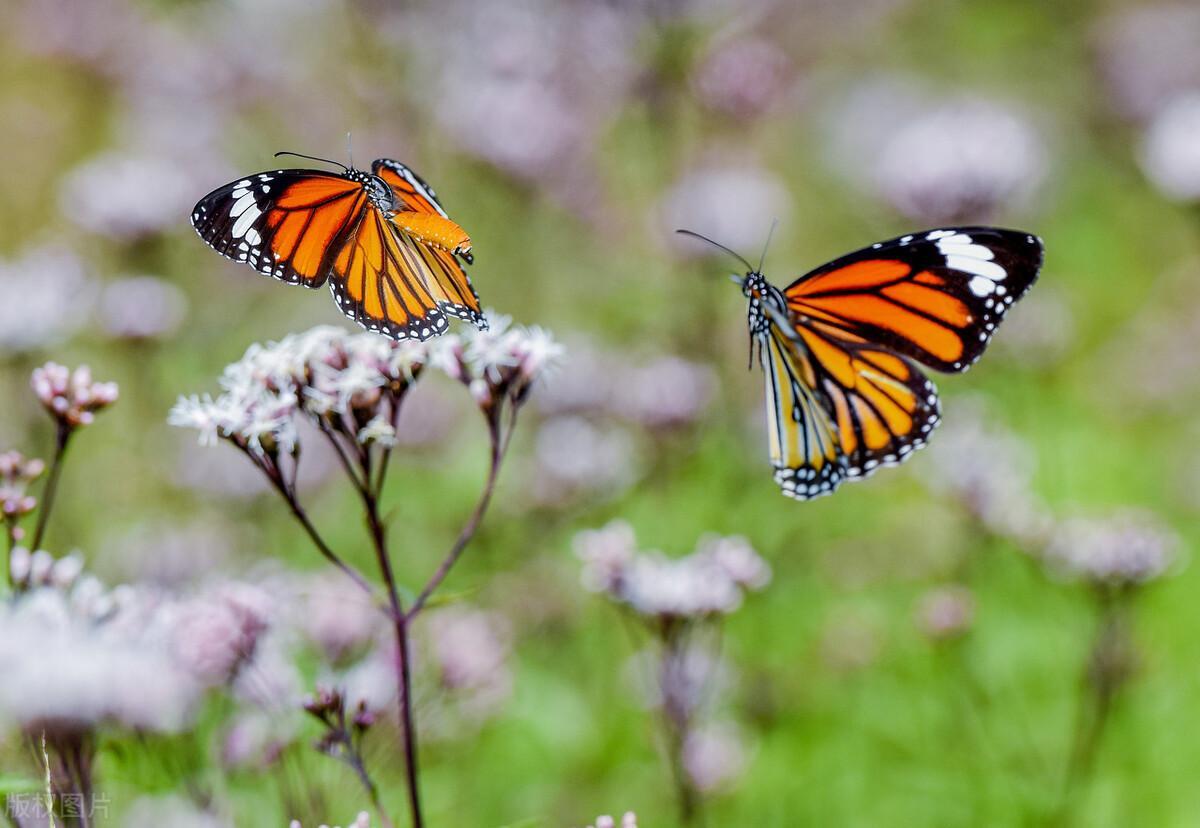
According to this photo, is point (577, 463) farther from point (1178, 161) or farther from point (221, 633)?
point (1178, 161)

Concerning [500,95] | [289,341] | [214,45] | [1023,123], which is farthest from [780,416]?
[1023,123]

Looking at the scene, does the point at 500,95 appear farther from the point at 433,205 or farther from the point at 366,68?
the point at 433,205

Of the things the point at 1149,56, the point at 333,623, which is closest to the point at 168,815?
the point at 333,623

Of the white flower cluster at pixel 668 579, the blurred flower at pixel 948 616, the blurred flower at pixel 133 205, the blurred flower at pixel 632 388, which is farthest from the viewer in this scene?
the blurred flower at pixel 133 205

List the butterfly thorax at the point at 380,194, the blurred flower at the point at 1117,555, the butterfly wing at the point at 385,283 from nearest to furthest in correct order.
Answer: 1. the butterfly wing at the point at 385,283
2. the butterfly thorax at the point at 380,194
3. the blurred flower at the point at 1117,555

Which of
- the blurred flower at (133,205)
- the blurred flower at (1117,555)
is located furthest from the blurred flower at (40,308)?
the blurred flower at (1117,555)

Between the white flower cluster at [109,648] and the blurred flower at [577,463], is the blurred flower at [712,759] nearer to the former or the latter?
the blurred flower at [577,463]
